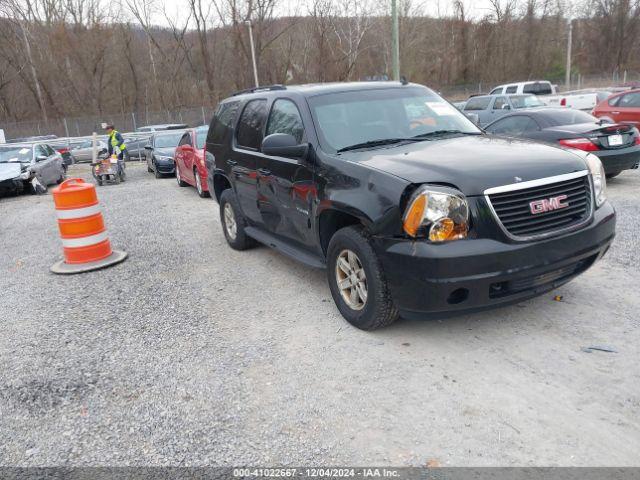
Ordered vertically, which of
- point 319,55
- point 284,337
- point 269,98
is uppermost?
point 319,55

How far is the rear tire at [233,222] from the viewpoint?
21.4 ft

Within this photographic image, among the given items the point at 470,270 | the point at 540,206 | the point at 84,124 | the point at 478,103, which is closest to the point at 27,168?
the point at 478,103

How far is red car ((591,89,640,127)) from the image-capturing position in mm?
13227

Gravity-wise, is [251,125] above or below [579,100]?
above

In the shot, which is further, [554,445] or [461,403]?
[461,403]

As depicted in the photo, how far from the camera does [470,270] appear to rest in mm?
3404

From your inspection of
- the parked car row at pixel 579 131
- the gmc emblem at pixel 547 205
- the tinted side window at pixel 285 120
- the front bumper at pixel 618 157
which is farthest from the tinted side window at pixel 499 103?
the gmc emblem at pixel 547 205

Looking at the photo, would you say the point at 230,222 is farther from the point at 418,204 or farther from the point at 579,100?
the point at 579,100

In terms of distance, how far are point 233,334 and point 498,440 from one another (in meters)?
2.31

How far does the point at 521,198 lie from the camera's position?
3.57 meters

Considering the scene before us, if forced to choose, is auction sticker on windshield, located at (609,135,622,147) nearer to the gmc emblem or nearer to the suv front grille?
the suv front grille

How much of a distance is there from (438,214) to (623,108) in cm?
1267

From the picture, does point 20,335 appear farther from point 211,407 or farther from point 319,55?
point 319,55

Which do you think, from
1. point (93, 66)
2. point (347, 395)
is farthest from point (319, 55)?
point (347, 395)
